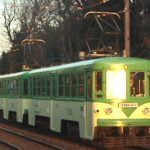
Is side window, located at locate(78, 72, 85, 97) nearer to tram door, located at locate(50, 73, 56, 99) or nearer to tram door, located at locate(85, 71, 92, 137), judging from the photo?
tram door, located at locate(85, 71, 92, 137)

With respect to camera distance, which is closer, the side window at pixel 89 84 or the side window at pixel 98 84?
the side window at pixel 98 84

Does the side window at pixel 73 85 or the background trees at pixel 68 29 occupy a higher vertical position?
the background trees at pixel 68 29

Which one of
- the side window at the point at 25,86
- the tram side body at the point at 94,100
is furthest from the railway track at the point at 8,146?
the side window at the point at 25,86

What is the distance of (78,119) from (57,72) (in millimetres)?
3549

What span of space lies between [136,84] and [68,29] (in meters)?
39.3

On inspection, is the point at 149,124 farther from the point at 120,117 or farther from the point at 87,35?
the point at 87,35

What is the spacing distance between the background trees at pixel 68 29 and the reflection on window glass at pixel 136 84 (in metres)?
19.9

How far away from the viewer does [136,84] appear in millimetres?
20469

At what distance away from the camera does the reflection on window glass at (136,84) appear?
2044cm

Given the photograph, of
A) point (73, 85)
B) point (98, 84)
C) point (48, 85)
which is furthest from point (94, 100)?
point (48, 85)

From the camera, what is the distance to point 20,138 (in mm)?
26828

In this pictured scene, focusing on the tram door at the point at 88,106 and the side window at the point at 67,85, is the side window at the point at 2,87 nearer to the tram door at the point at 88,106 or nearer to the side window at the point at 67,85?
the side window at the point at 67,85

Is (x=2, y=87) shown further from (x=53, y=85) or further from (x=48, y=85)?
(x=53, y=85)

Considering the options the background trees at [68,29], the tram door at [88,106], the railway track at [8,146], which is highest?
the background trees at [68,29]
